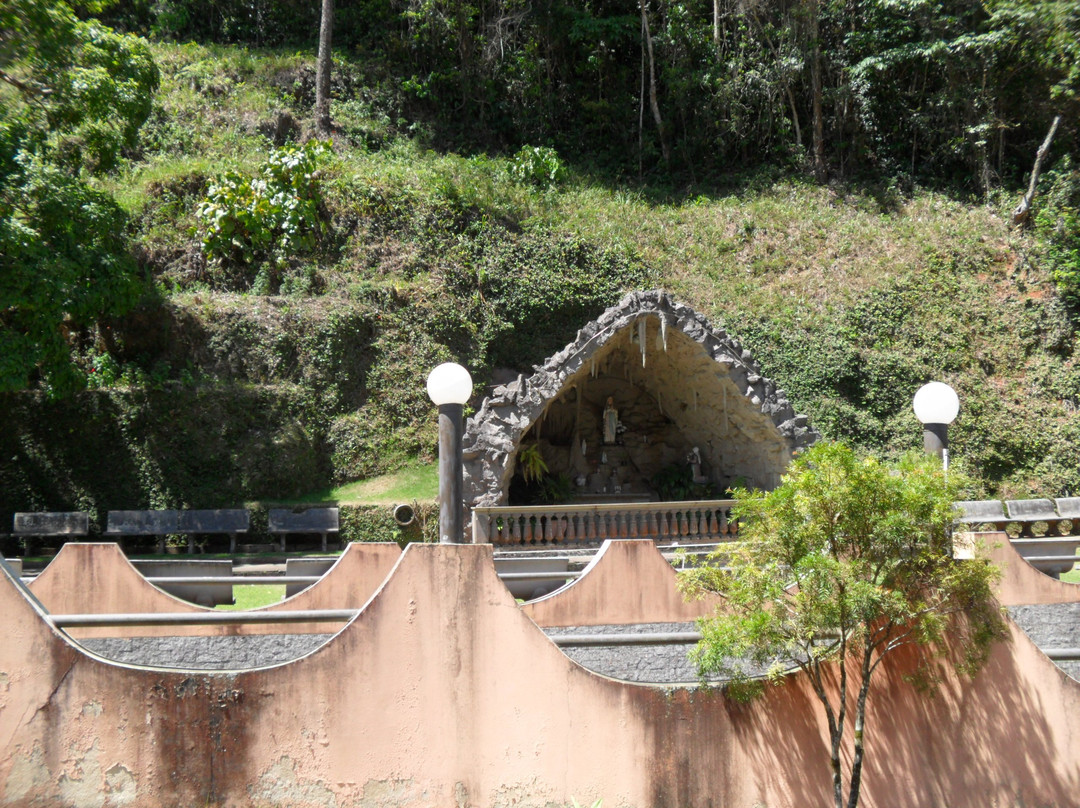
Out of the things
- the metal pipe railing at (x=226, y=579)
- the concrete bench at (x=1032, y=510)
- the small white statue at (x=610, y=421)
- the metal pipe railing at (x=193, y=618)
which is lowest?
the metal pipe railing at (x=193, y=618)

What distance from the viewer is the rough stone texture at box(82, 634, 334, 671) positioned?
27.1 ft

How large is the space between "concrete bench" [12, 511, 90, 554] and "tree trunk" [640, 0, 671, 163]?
19875 mm

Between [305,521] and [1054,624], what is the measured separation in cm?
1274

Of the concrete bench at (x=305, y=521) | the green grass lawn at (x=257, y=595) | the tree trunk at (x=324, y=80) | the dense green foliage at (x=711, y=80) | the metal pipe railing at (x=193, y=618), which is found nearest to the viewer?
the metal pipe railing at (x=193, y=618)

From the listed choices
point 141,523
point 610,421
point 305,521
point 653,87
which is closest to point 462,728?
point 305,521

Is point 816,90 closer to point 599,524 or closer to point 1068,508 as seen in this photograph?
point 1068,508

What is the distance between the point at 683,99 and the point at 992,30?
8706 mm

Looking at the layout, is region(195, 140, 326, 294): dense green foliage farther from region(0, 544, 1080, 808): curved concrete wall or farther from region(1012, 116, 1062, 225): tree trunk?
region(1012, 116, 1062, 225): tree trunk

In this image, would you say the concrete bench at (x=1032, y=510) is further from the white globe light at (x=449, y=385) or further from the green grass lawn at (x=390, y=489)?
the white globe light at (x=449, y=385)

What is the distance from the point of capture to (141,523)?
53.3 feet

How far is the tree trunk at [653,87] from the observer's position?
26.3 meters

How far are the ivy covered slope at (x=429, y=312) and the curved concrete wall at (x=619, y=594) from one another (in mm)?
11397

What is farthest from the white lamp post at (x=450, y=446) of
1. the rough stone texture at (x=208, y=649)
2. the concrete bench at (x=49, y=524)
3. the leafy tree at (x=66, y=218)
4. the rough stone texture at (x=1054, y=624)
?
the concrete bench at (x=49, y=524)

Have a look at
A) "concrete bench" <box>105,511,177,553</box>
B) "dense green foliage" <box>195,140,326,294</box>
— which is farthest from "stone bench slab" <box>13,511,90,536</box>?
"dense green foliage" <box>195,140,326,294</box>
